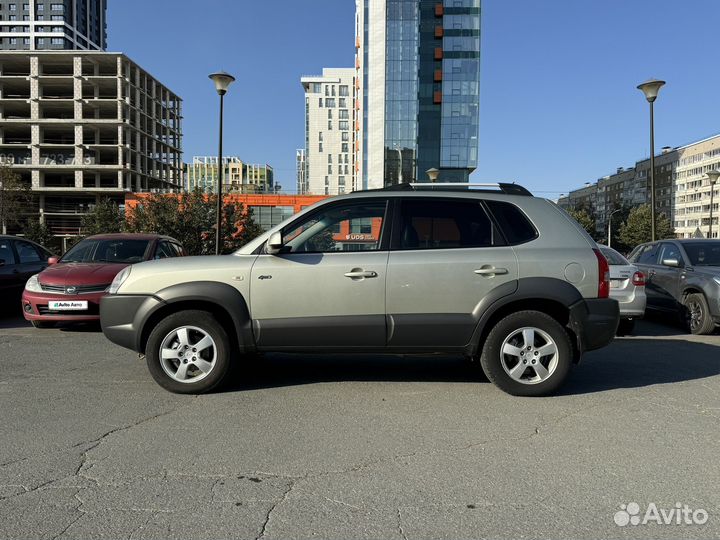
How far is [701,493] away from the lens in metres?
3.02

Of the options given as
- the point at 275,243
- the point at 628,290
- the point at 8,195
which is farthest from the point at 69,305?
the point at 8,195

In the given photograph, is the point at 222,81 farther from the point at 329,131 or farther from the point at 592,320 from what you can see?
the point at 329,131

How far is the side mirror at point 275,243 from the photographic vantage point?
4.71 m

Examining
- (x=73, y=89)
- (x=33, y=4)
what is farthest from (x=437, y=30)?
(x=33, y=4)

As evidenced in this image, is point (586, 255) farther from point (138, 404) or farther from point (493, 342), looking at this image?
point (138, 404)

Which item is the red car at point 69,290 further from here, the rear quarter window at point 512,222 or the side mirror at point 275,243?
the rear quarter window at point 512,222

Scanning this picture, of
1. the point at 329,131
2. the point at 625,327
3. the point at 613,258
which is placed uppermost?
the point at 329,131

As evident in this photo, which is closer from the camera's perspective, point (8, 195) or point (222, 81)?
point (222, 81)

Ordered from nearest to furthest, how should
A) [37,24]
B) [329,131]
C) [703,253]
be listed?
[703,253] → [37,24] → [329,131]

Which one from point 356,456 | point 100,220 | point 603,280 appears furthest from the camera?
point 100,220

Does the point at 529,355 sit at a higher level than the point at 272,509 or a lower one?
higher

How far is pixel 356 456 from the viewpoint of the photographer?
3.51 m

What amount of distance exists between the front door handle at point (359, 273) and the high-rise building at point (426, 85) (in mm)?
66610

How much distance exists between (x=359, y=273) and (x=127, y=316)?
2188mm
